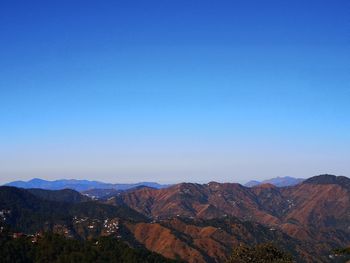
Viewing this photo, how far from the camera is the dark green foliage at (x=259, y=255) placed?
108375mm

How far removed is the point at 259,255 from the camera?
362 ft

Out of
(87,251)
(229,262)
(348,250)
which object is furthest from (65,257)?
(348,250)

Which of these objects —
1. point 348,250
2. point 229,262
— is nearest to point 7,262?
point 229,262

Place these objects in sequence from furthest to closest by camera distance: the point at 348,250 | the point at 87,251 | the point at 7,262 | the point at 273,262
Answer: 1. the point at 87,251
2. the point at 7,262
3. the point at 273,262
4. the point at 348,250

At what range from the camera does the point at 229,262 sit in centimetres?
10888

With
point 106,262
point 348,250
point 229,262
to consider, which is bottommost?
point 106,262

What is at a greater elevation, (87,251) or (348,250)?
(348,250)

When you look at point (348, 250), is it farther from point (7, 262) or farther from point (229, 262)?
point (7, 262)

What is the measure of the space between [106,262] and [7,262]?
128 ft

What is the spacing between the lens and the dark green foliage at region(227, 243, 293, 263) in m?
108

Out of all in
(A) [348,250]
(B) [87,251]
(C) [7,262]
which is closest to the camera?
(A) [348,250]

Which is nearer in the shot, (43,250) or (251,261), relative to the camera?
(251,261)

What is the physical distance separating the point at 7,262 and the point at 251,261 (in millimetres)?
116861

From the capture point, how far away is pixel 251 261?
108375 millimetres
